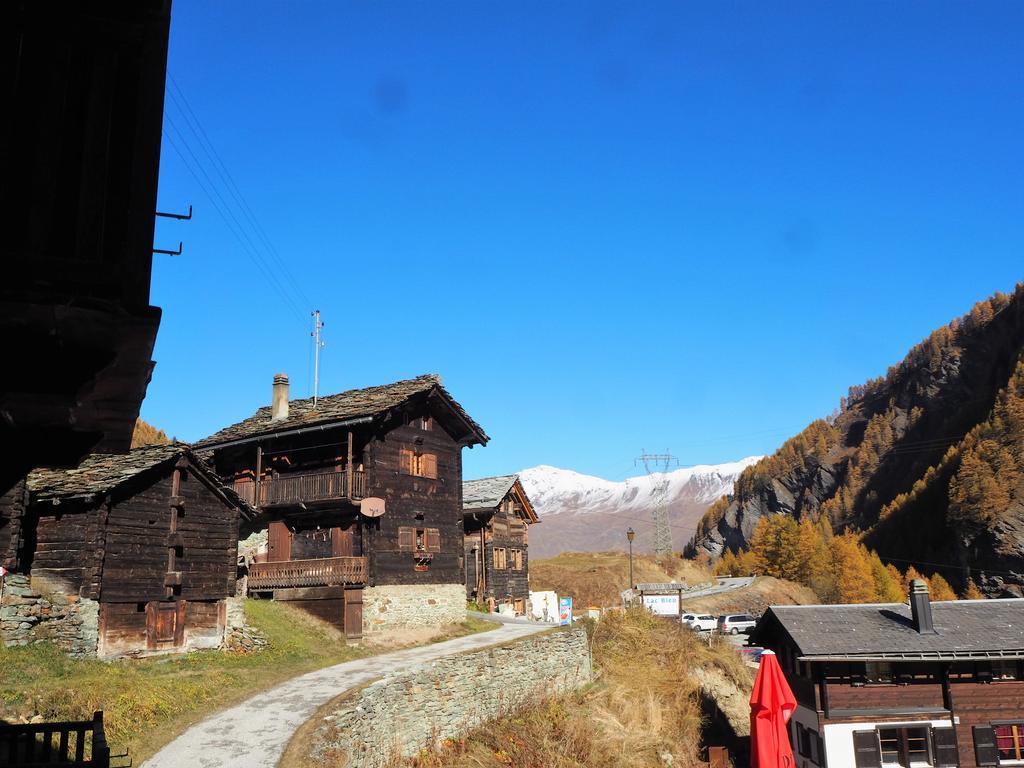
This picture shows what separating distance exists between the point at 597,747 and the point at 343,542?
41.8 ft

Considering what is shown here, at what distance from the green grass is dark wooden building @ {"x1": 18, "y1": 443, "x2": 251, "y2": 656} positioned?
1.07m

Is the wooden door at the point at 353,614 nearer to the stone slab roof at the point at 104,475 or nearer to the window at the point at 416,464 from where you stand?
the window at the point at 416,464

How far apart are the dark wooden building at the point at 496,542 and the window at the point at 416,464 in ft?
25.7

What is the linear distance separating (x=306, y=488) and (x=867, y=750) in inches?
850

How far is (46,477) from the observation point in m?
23.9

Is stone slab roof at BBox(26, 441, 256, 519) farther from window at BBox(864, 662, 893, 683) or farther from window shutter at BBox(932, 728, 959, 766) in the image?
window shutter at BBox(932, 728, 959, 766)

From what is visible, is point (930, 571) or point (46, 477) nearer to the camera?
point (46, 477)

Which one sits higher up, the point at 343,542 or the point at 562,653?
the point at 343,542

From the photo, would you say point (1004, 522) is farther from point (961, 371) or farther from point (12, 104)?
point (12, 104)

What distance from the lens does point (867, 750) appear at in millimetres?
25922

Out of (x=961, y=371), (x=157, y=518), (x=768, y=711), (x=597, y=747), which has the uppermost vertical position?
(x=961, y=371)

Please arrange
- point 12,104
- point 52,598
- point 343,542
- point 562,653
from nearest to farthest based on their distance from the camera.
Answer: point 12,104, point 52,598, point 562,653, point 343,542

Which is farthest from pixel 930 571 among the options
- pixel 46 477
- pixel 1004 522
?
pixel 46 477

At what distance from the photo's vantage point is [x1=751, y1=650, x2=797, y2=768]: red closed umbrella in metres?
19.7
